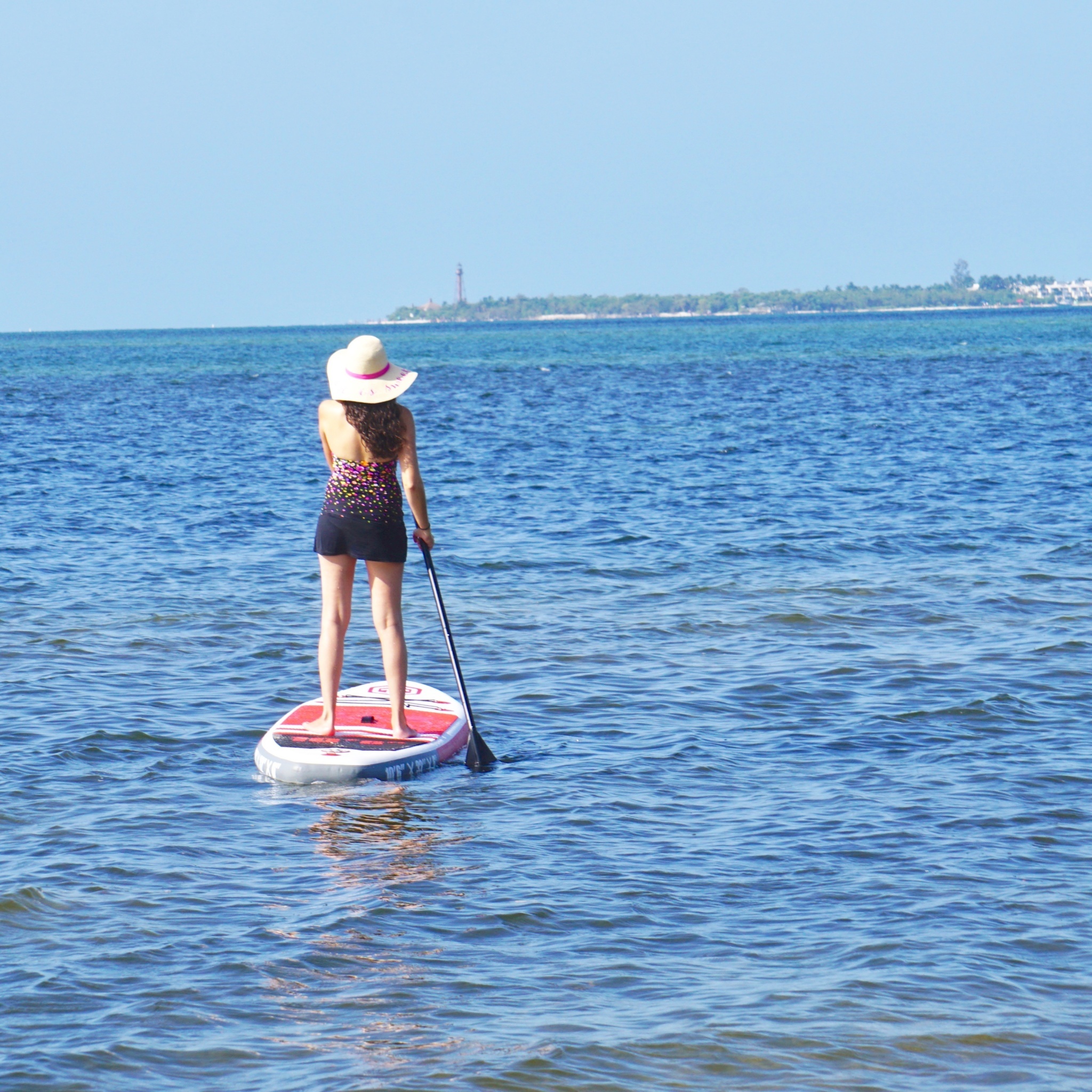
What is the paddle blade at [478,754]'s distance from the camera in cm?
940

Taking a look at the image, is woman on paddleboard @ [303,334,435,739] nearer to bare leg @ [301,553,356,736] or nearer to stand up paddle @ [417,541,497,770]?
bare leg @ [301,553,356,736]

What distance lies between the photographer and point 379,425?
876 cm

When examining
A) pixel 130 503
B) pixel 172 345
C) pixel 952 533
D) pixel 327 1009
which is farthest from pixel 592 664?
pixel 172 345

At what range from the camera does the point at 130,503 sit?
906 inches

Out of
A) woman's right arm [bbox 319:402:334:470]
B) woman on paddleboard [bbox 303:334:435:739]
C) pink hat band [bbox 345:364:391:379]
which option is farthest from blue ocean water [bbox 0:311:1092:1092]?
pink hat band [bbox 345:364:391:379]

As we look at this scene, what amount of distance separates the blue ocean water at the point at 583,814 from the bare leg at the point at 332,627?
2.03 ft

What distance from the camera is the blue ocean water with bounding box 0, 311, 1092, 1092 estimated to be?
229 inches

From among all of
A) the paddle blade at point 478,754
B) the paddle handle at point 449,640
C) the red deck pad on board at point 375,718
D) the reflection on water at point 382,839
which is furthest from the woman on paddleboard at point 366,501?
the reflection on water at point 382,839

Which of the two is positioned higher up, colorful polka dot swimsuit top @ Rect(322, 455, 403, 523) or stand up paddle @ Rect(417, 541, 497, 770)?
colorful polka dot swimsuit top @ Rect(322, 455, 403, 523)

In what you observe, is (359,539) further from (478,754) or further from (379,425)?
(478,754)

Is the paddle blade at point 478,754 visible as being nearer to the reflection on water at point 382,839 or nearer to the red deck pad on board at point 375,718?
the red deck pad on board at point 375,718

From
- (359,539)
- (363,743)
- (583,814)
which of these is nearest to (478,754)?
(363,743)

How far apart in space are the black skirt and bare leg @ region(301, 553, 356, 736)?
0.08m

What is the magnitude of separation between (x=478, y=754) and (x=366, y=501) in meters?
1.79
